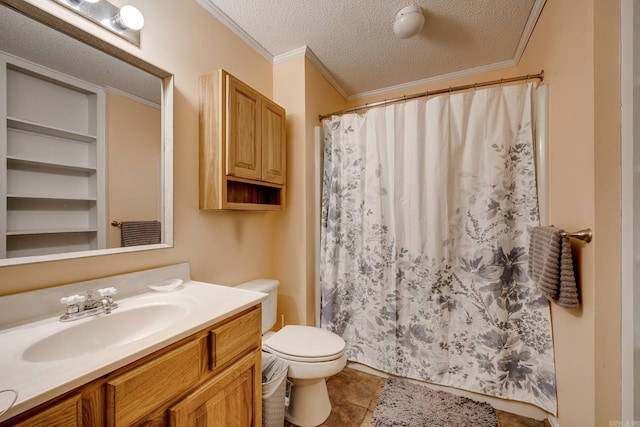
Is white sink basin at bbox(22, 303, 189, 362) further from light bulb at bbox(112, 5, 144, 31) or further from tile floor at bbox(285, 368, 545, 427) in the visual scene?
light bulb at bbox(112, 5, 144, 31)

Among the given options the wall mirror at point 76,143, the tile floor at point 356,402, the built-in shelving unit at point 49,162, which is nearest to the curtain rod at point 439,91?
the wall mirror at point 76,143

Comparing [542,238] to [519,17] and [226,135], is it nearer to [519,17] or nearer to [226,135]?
[519,17]

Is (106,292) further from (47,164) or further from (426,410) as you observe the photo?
(426,410)

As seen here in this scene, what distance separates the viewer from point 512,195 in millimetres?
1476

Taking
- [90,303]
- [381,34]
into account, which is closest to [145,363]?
[90,303]

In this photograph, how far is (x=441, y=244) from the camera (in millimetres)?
1612

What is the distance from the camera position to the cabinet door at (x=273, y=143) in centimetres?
162

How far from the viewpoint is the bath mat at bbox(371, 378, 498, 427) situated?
138cm

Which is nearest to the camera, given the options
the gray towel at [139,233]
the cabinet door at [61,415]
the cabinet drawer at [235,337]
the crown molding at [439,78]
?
the cabinet door at [61,415]

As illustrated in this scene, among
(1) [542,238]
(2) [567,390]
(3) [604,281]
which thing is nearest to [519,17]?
(1) [542,238]

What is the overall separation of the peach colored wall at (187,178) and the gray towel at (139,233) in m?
0.05

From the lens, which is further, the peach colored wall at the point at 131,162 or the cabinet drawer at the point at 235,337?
the peach colored wall at the point at 131,162

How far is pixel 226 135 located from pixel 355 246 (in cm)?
113

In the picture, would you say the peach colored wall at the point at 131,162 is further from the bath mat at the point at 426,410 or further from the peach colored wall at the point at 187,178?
the bath mat at the point at 426,410
